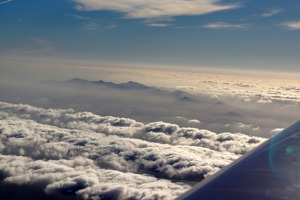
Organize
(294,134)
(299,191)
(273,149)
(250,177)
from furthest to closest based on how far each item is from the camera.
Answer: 1. (294,134)
2. (273,149)
3. (250,177)
4. (299,191)

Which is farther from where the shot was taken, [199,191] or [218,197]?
[199,191]

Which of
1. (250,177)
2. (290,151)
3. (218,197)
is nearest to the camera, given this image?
(218,197)

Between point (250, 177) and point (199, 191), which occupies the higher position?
point (250, 177)

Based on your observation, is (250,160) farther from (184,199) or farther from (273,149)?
(184,199)

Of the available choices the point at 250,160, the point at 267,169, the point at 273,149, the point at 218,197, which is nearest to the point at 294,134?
the point at 273,149

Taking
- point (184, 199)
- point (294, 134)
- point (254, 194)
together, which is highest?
point (294, 134)

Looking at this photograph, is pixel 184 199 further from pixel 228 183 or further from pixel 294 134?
pixel 294 134
